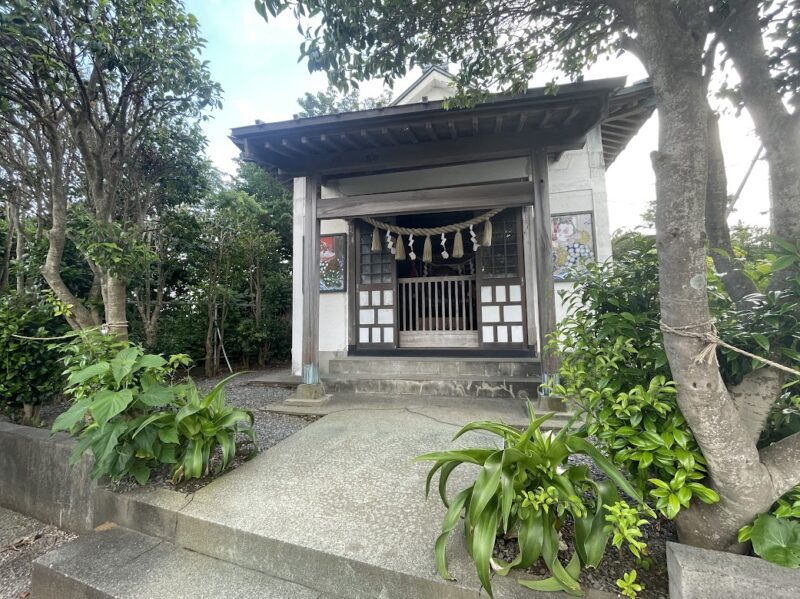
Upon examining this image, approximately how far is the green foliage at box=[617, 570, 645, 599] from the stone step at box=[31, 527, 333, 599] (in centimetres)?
113

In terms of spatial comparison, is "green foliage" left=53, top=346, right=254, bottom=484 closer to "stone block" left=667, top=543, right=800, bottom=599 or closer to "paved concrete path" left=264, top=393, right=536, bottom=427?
"paved concrete path" left=264, top=393, right=536, bottom=427

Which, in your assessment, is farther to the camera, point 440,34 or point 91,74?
point 91,74

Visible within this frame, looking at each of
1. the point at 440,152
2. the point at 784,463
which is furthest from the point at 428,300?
the point at 784,463

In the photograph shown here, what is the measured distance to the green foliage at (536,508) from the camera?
3.91 feet

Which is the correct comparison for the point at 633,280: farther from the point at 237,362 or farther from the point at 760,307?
the point at 237,362

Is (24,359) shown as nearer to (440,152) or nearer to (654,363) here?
(440,152)

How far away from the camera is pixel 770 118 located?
55.4 inches

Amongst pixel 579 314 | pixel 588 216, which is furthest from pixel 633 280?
pixel 588 216

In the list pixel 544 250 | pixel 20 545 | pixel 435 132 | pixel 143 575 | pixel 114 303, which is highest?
pixel 435 132

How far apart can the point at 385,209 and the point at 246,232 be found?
3612mm

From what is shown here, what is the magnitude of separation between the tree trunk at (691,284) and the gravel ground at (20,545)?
3.34 metres

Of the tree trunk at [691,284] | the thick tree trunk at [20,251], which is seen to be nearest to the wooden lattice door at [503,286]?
the tree trunk at [691,284]

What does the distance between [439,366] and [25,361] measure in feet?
13.6

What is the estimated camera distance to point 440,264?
588cm
